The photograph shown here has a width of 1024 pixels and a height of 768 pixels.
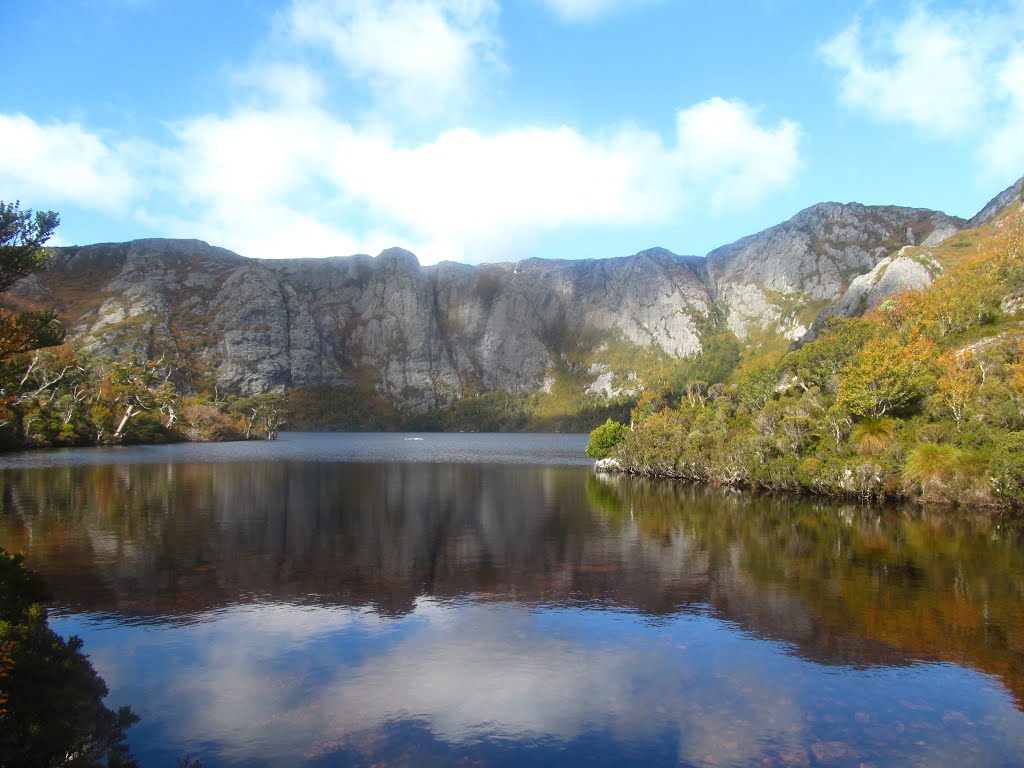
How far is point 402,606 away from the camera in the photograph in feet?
88.5

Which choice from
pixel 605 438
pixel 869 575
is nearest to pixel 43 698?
pixel 869 575

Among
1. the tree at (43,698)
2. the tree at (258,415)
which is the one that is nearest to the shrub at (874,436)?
the tree at (43,698)

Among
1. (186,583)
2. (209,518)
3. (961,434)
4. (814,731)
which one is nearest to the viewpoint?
(814,731)

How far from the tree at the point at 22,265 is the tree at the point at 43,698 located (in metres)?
6.23

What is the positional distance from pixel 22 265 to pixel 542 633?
20.7 meters

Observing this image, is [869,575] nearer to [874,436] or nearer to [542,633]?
[542,633]

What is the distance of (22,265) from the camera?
19.2 meters

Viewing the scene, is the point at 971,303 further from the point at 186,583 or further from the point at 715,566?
the point at 186,583

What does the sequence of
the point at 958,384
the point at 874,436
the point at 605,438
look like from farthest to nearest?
the point at 605,438 < the point at 958,384 < the point at 874,436

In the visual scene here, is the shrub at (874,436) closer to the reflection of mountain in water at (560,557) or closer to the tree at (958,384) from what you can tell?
the tree at (958,384)

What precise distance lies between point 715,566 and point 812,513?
935 inches

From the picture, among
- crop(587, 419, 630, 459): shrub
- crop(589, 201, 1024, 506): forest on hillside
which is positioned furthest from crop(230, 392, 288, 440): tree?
crop(589, 201, 1024, 506): forest on hillside

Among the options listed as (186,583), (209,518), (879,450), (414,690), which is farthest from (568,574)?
(879,450)

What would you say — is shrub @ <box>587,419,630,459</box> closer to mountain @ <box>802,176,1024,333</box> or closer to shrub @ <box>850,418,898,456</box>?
shrub @ <box>850,418,898,456</box>
